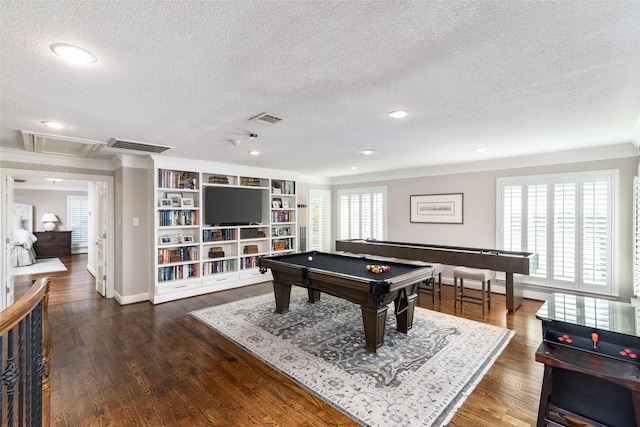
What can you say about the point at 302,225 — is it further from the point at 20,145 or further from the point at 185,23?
the point at 185,23

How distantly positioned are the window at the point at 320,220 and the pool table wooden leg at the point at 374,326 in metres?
4.50

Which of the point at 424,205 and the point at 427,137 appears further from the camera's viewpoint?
the point at 424,205

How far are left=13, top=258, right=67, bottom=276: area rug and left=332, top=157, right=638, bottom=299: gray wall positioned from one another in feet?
25.0

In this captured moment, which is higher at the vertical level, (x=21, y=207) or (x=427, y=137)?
(x=427, y=137)

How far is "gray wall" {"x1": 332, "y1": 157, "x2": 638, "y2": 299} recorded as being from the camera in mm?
4234

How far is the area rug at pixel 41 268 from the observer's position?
23.9 feet

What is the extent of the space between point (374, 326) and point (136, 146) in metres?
3.85

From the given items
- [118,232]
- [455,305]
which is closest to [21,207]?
[118,232]

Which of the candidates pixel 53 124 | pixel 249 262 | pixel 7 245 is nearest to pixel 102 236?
pixel 7 245

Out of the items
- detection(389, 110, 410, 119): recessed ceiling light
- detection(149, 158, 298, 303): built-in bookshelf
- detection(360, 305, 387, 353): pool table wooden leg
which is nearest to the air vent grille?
detection(149, 158, 298, 303): built-in bookshelf

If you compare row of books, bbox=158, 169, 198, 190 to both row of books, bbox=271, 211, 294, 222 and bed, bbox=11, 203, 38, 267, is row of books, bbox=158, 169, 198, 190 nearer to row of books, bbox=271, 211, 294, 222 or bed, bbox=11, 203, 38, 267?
row of books, bbox=271, 211, 294, 222

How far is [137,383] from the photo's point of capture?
2650mm

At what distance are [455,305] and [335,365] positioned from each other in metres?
2.62

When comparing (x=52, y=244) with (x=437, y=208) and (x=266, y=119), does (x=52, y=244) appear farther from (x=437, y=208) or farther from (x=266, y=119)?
(x=437, y=208)
